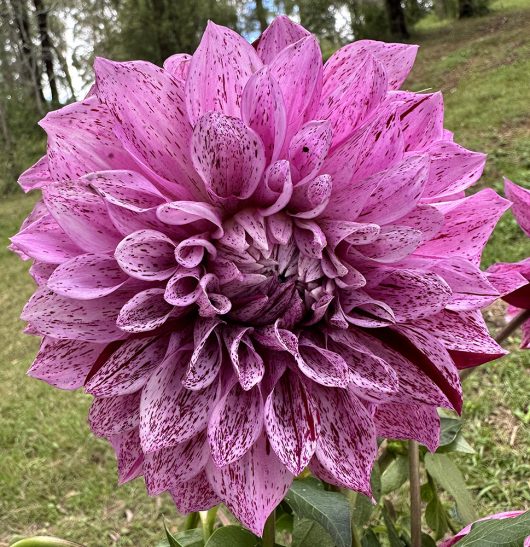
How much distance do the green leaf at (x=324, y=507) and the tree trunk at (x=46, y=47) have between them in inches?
330

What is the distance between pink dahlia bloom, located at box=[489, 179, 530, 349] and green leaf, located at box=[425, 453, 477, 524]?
0.16m

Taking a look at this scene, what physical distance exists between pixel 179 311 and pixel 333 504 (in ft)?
0.63

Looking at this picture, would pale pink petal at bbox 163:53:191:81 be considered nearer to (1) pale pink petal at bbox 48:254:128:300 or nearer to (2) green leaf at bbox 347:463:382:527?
→ (1) pale pink petal at bbox 48:254:128:300

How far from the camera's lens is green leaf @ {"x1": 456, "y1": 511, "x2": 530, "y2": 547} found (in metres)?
0.45

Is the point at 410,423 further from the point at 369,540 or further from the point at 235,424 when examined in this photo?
the point at 369,540

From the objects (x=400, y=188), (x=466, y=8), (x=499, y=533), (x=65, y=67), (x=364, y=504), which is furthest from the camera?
(x=65, y=67)

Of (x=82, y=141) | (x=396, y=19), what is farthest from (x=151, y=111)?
(x=396, y=19)

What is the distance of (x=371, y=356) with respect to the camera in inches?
14.5

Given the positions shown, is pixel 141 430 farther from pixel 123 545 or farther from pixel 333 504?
pixel 123 545

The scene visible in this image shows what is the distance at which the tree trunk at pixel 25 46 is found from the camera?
761cm

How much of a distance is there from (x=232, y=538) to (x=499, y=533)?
193mm

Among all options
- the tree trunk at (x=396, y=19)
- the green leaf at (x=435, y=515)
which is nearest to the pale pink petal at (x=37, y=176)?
the green leaf at (x=435, y=515)

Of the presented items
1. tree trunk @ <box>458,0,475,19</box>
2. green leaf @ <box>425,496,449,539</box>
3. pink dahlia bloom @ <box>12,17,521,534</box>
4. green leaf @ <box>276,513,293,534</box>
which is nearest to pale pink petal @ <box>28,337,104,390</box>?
pink dahlia bloom @ <box>12,17,521,534</box>

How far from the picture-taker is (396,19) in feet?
26.0
